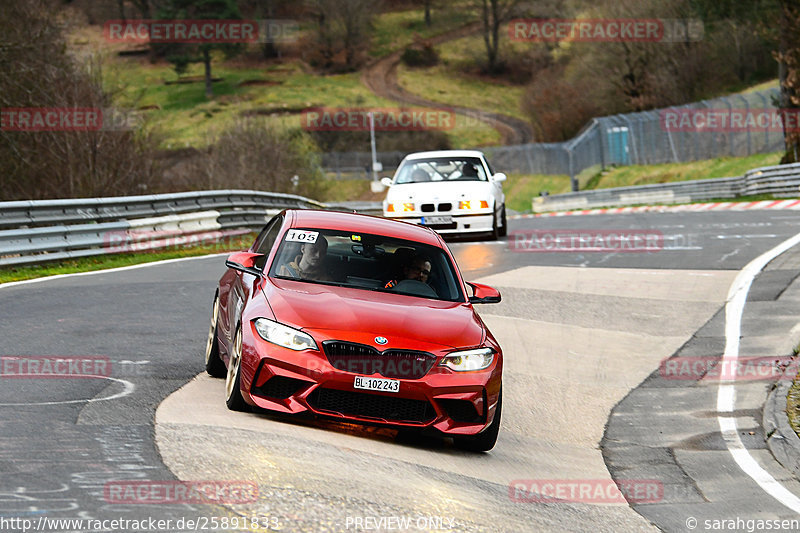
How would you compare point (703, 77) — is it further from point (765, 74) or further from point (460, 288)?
point (460, 288)

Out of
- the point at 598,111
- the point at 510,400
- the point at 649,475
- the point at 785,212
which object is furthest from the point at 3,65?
the point at 598,111

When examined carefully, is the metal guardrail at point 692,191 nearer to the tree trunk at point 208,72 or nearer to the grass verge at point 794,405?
the grass verge at point 794,405

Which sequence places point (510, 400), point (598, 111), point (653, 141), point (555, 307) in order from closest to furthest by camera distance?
point (510, 400) → point (555, 307) → point (653, 141) → point (598, 111)

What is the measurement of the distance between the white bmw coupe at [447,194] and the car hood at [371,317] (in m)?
12.5

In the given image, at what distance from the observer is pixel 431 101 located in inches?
4668

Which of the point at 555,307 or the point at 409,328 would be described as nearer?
the point at 409,328

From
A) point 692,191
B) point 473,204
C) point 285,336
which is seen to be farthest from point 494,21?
point 285,336

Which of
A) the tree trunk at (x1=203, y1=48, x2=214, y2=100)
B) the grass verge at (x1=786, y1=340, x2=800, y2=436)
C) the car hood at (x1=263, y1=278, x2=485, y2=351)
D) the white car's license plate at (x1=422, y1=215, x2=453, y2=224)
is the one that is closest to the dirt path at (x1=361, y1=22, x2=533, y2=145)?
the tree trunk at (x1=203, y1=48, x2=214, y2=100)

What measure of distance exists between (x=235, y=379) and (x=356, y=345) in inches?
37.3

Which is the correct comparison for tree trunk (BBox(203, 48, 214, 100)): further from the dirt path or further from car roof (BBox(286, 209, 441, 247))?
car roof (BBox(286, 209, 441, 247))

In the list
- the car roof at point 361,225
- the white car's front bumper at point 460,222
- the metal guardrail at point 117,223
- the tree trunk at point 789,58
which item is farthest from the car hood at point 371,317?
the tree trunk at point 789,58

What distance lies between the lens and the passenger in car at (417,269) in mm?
8688

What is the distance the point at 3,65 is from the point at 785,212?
20833mm

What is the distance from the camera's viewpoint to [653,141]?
54.3 meters
